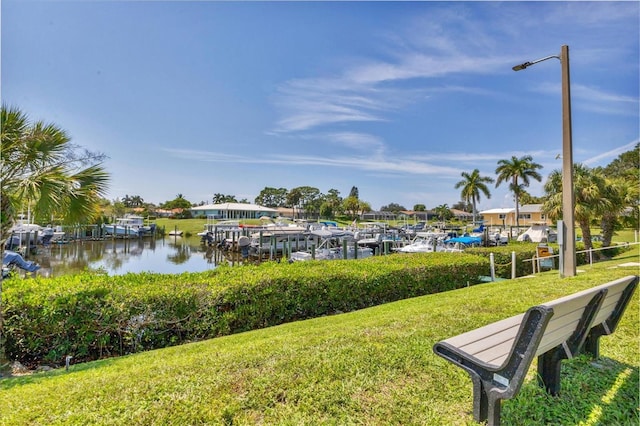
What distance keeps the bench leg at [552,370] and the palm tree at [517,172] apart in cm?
4598

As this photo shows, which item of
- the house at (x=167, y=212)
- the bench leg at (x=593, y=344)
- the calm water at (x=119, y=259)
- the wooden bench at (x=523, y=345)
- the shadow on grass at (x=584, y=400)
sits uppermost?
the house at (x=167, y=212)

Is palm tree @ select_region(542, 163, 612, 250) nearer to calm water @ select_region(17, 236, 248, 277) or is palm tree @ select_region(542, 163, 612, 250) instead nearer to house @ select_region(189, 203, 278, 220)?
calm water @ select_region(17, 236, 248, 277)

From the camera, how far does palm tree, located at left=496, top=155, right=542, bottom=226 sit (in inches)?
1699

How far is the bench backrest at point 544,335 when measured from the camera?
7.41 feet

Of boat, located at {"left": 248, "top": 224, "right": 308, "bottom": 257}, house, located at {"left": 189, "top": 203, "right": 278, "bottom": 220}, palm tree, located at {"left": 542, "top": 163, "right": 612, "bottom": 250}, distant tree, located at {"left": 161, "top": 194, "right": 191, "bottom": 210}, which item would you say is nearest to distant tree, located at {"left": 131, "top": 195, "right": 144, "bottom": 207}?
distant tree, located at {"left": 161, "top": 194, "right": 191, "bottom": 210}

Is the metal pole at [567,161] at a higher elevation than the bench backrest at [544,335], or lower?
higher

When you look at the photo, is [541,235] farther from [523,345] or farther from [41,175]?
[41,175]

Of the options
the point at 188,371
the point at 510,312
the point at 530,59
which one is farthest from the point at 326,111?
the point at 188,371

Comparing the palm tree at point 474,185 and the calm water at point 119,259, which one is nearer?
the calm water at point 119,259

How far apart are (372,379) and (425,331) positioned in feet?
5.03

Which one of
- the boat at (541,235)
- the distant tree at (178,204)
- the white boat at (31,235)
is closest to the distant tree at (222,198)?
the distant tree at (178,204)

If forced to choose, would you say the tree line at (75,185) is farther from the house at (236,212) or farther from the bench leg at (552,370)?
the house at (236,212)

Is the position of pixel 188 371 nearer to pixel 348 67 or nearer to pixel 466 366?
pixel 466 366

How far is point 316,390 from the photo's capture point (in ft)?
9.30
